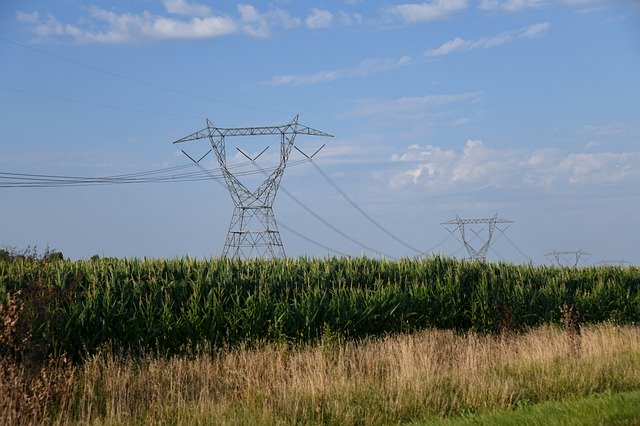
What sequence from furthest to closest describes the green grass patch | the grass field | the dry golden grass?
the grass field
the dry golden grass
the green grass patch

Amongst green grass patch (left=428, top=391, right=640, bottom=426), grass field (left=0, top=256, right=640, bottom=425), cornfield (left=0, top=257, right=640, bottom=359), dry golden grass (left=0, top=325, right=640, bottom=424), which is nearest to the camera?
green grass patch (left=428, top=391, right=640, bottom=426)

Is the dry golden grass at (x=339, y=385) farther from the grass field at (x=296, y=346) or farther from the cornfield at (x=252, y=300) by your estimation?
the cornfield at (x=252, y=300)

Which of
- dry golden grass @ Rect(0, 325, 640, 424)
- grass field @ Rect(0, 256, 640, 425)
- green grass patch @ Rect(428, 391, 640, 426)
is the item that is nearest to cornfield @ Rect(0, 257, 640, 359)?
grass field @ Rect(0, 256, 640, 425)

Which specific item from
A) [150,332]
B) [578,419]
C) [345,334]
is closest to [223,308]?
[150,332]

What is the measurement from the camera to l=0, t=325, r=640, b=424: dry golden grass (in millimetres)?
11234

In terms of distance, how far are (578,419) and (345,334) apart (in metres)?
11.8

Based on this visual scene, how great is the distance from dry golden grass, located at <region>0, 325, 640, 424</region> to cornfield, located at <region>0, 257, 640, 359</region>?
4.50ft

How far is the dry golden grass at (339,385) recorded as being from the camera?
11234 mm

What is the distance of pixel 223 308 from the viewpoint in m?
20.0

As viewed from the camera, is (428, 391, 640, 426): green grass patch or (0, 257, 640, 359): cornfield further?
(0, 257, 640, 359): cornfield

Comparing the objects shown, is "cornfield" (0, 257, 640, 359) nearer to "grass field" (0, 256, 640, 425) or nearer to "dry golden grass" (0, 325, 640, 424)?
"grass field" (0, 256, 640, 425)

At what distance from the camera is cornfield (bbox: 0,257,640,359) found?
57.7 ft

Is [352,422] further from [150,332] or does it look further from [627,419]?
[150,332]

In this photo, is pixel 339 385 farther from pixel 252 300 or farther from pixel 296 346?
pixel 252 300
